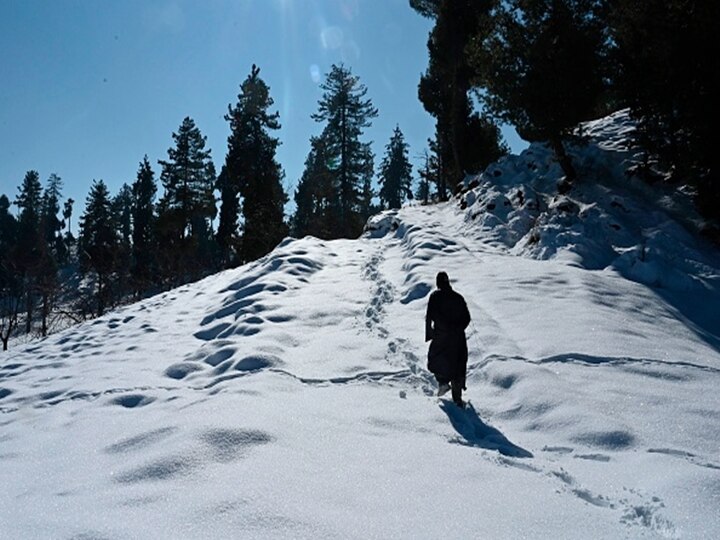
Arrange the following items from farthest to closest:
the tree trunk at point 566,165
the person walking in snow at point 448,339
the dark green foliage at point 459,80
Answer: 1. the dark green foliage at point 459,80
2. the tree trunk at point 566,165
3. the person walking in snow at point 448,339

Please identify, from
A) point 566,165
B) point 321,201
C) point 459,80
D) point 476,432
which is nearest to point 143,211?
point 321,201

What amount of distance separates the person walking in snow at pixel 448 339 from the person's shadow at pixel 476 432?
7.2 inches

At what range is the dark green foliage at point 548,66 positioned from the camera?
14500 millimetres

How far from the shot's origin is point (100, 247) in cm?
3984

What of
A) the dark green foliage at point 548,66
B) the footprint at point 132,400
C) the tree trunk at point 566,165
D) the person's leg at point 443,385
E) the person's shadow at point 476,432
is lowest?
the person's shadow at point 476,432

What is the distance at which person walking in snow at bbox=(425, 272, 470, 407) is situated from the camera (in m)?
6.01

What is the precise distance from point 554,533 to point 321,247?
49.8ft

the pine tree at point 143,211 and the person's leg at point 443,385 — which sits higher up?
the pine tree at point 143,211

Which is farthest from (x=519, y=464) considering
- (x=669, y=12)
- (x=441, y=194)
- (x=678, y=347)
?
(x=441, y=194)

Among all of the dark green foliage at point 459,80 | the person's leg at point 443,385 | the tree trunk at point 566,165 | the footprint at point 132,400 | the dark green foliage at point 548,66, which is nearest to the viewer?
the person's leg at point 443,385

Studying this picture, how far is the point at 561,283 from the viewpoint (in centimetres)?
1047

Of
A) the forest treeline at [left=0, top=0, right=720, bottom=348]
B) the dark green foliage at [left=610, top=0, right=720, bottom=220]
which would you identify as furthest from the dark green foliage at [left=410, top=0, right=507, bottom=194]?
the dark green foliage at [left=610, top=0, right=720, bottom=220]

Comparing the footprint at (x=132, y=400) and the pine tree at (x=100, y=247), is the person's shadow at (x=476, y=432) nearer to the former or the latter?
the footprint at (x=132, y=400)

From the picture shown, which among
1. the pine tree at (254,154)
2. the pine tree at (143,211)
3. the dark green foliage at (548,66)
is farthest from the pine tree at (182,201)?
the dark green foliage at (548,66)
